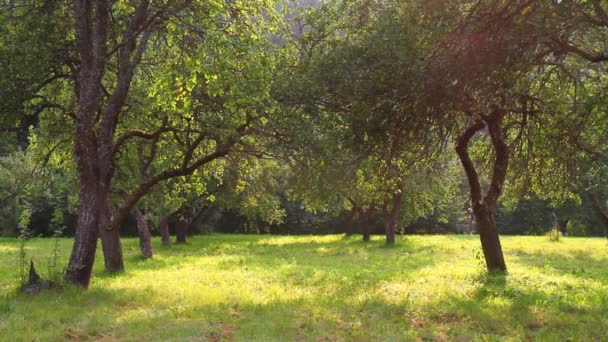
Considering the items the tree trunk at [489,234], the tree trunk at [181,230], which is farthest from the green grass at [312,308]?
the tree trunk at [181,230]

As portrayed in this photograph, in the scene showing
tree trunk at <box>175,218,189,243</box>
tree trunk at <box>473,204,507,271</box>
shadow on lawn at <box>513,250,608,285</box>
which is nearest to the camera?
tree trunk at <box>473,204,507,271</box>

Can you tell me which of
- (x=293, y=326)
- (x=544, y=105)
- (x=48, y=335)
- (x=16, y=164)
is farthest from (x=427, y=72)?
(x=16, y=164)

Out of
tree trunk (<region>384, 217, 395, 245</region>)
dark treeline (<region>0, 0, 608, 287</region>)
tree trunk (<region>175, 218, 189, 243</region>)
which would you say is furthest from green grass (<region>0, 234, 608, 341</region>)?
tree trunk (<region>175, 218, 189, 243</region>)

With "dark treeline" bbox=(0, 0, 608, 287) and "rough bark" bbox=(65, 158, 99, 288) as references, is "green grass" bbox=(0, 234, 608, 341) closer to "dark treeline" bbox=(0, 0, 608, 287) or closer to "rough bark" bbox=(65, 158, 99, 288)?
"rough bark" bbox=(65, 158, 99, 288)

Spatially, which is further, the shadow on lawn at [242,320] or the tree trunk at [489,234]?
the tree trunk at [489,234]

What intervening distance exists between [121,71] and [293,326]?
24.6 ft

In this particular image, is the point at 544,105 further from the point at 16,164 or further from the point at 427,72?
the point at 16,164

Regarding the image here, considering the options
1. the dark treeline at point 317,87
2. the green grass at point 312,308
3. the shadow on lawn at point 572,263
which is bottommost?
the shadow on lawn at point 572,263

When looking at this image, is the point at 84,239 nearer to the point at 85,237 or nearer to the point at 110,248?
the point at 85,237

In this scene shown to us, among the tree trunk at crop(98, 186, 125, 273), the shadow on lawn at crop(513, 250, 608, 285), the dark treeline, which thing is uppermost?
the dark treeline

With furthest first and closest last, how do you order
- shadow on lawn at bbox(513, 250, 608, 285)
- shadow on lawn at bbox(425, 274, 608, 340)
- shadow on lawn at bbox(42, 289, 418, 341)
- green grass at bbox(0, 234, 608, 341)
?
1. shadow on lawn at bbox(513, 250, 608, 285)
2. shadow on lawn at bbox(425, 274, 608, 340)
3. green grass at bbox(0, 234, 608, 341)
4. shadow on lawn at bbox(42, 289, 418, 341)

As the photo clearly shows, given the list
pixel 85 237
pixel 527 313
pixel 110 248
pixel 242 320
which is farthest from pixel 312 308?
pixel 110 248

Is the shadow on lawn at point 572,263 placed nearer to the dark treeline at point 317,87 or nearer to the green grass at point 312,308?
the green grass at point 312,308

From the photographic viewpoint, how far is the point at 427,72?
33.7ft
